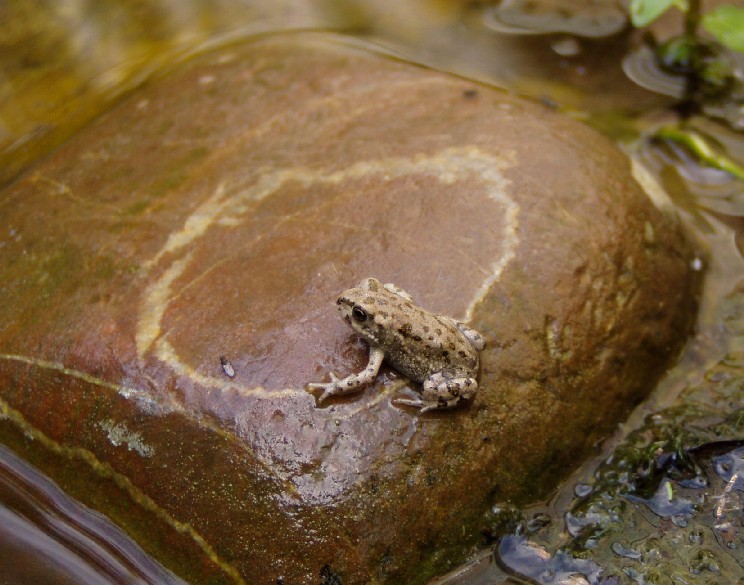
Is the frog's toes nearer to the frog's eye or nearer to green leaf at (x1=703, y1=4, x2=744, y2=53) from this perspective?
the frog's eye

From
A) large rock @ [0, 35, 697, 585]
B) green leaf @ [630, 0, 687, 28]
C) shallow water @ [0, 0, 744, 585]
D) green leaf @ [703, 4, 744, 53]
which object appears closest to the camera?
large rock @ [0, 35, 697, 585]

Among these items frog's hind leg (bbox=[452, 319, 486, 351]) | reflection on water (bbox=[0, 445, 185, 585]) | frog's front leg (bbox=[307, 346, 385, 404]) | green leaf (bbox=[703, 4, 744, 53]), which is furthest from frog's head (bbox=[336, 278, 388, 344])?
green leaf (bbox=[703, 4, 744, 53])

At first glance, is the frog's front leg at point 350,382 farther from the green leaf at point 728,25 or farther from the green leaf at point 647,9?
the green leaf at point 728,25

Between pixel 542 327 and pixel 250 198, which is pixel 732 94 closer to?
pixel 542 327

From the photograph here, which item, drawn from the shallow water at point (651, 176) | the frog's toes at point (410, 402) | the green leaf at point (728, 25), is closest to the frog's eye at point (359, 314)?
the frog's toes at point (410, 402)

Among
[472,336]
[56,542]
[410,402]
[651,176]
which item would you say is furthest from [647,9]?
[56,542]

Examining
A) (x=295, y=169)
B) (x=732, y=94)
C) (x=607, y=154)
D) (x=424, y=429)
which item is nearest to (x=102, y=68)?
(x=295, y=169)
